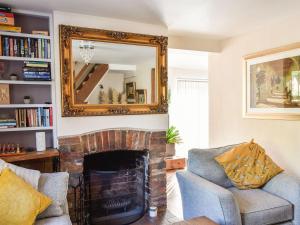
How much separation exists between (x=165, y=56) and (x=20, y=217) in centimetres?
221

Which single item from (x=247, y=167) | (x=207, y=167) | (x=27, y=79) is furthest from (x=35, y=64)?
(x=247, y=167)

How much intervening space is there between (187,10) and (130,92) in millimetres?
1061

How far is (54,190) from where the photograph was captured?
76.3 inches

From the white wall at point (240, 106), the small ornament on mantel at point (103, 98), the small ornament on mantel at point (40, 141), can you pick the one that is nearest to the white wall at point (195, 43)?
the white wall at point (240, 106)

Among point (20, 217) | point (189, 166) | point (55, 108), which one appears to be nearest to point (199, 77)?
point (189, 166)

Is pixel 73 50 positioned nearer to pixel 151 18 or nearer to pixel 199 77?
pixel 151 18

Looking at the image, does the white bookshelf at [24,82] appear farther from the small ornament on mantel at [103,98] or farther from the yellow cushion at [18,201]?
the yellow cushion at [18,201]

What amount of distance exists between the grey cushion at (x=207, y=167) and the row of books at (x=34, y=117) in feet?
5.10

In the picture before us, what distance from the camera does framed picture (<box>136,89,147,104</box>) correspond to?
9.50ft

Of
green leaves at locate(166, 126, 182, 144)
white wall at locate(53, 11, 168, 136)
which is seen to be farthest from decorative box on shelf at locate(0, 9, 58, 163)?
green leaves at locate(166, 126, 182, 144)

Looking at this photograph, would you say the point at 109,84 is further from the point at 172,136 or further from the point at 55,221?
the point at 172,136

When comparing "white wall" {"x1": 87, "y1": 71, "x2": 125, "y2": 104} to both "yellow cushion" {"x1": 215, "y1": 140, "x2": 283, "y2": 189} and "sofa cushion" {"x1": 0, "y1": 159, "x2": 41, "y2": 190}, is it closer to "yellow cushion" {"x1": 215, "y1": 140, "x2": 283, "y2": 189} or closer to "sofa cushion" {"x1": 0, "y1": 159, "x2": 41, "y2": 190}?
"sofa cushion" {"x1": 0, "y1": 159, "x2": 41, "y2": 190}

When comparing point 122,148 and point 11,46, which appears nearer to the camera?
point 11,46

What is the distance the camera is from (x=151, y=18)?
2.73 m
